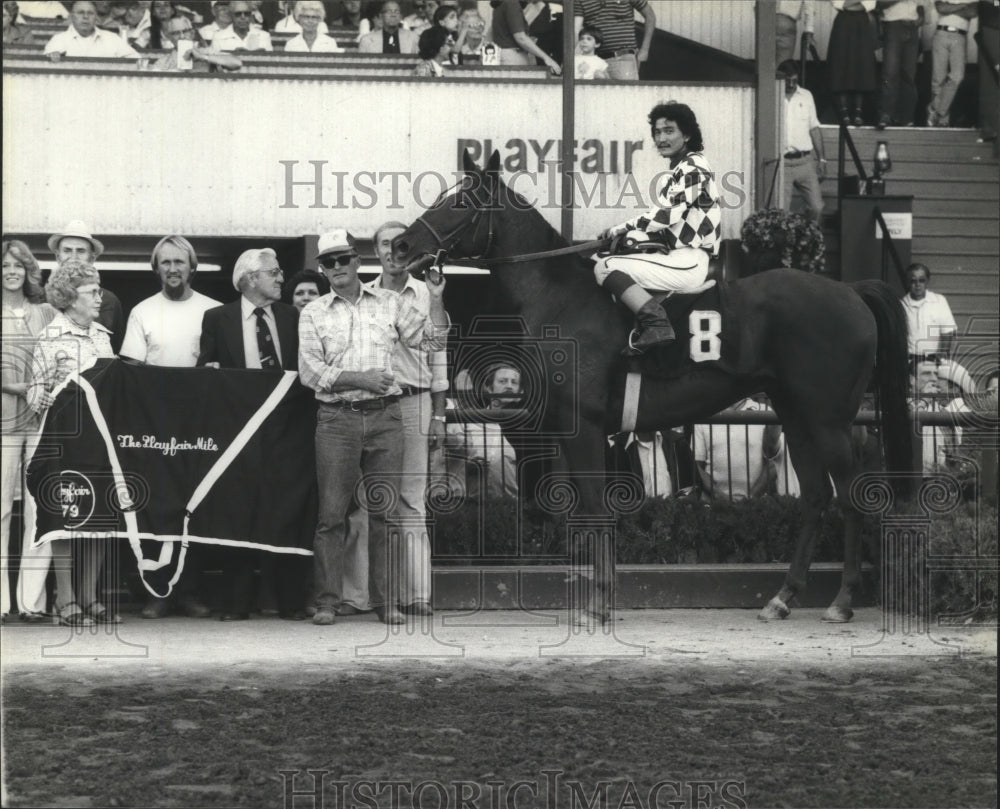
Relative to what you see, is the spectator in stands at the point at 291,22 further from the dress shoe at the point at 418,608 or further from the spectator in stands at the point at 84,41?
the dress shoe at the point at 418,608

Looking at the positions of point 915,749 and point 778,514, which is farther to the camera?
point 778,514

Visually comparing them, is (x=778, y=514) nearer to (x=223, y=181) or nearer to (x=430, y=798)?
(x=430, y=798)

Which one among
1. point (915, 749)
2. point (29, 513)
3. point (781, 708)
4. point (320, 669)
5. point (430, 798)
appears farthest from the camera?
point (29, 513)

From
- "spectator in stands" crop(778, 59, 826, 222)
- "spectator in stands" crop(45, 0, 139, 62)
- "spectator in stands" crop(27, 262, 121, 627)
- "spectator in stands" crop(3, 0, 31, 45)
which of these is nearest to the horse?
"spectator in stands" crop(27, 262, 121, 627)

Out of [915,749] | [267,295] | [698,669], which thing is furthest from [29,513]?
[915,749]

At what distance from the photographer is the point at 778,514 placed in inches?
409

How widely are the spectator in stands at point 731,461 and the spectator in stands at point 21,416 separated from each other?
4338mm

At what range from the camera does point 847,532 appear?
973cm

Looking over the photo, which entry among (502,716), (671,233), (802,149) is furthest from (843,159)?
(502,716)

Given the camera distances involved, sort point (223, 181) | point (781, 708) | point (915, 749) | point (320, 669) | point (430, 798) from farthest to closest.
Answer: point (223, 181), point (320, 669), point (781, 708), point (915, 749), point (430, 798)

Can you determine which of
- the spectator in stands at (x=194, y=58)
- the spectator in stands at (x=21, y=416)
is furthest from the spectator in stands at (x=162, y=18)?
the spectator in stands at (x=21, y=416)

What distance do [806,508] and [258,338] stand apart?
3.55 meters

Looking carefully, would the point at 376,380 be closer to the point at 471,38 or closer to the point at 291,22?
the point at 471,38

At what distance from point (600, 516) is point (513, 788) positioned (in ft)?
13.0
